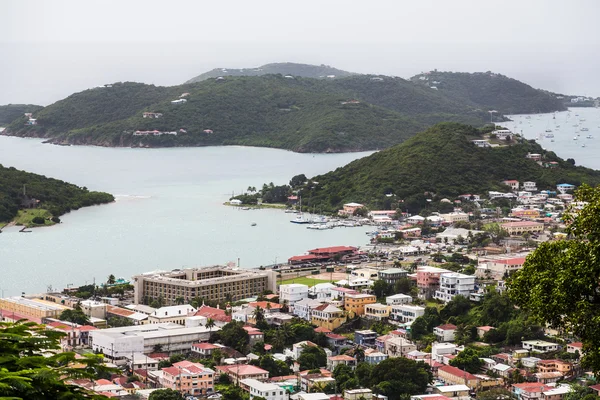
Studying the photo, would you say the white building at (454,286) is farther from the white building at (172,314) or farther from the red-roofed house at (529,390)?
the red-roofed house at (529,390)

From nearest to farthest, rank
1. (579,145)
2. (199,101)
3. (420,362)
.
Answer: (420,362) → (579,145) → (199,101)

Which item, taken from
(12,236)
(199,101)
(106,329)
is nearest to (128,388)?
(106,329)

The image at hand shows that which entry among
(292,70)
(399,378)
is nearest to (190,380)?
(399,378)

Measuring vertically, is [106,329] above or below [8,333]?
below

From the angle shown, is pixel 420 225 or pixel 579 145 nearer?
pixel 420 225

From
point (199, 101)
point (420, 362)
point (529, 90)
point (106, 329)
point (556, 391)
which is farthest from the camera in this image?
point (529, 90)

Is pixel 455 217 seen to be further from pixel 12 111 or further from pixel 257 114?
pixel 12 111

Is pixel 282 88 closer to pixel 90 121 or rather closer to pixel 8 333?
pixel 90 121
